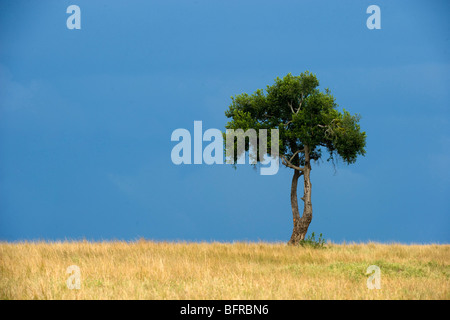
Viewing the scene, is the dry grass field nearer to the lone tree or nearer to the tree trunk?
the tree trunk

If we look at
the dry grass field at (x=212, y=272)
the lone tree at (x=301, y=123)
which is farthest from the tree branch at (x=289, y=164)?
the dry grass field at (x=212, y=272)

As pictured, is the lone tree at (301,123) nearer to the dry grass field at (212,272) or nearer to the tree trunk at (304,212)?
the tree trunk at (304,212)

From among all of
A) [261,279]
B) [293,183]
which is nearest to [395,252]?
[293,183]

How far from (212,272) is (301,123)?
Answer: 42.9ft

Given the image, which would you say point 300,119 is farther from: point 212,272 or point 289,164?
point 212,272

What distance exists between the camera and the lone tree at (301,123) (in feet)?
83.4

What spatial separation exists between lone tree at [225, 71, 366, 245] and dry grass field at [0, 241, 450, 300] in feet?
15.0

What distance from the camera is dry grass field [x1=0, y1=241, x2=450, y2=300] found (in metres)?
11.8

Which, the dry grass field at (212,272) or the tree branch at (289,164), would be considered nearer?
the dry grass field at (212,272)

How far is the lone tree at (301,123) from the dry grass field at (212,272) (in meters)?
4.56

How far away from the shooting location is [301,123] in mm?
25984

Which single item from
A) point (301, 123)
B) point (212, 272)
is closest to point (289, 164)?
point (301, 123)
